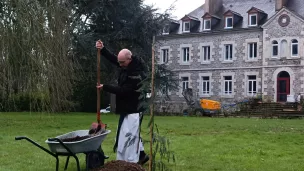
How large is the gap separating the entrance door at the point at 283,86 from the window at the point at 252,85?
1.84 m

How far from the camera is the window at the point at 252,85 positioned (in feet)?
110

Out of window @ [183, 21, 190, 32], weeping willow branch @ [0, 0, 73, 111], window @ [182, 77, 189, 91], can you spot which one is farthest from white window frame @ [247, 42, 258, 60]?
weeping willow branch @ [0, 0, 73, 111]

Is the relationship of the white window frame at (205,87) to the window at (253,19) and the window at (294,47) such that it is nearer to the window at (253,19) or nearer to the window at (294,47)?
the window at (253,19)

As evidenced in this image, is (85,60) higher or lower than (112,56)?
higher

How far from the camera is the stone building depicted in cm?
3202

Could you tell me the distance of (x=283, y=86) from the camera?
32.3m

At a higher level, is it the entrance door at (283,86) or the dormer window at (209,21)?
the dormer window at (209,21)

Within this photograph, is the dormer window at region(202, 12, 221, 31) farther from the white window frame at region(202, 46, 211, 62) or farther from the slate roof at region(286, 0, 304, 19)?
the slate roof at region(286, 0, 304, 19)

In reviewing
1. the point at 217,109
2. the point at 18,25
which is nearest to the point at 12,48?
the point at 18,25

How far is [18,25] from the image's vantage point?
980 centimetres

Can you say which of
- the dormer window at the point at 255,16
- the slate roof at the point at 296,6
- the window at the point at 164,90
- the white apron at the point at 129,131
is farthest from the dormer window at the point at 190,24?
the window at the point at 164,90

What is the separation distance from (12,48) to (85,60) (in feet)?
Answer: 47.8

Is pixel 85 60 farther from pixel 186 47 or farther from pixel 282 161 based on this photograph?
pixel 282 161

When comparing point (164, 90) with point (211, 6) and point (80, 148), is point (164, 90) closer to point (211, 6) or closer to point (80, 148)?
point (80, 148)
